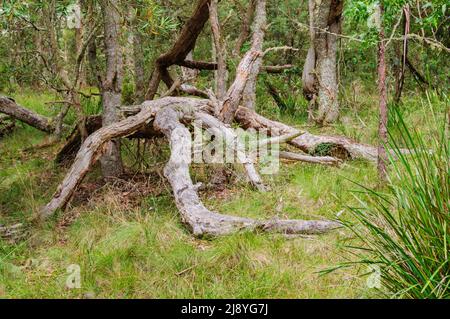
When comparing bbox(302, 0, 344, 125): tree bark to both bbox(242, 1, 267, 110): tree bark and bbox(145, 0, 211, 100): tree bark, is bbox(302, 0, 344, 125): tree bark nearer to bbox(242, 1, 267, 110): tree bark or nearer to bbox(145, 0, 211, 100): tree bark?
bbox(242, 1, 267, 110): tree bark

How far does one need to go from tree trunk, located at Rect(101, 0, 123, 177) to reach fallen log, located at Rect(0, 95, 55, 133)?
1.82m

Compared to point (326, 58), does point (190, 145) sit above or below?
below

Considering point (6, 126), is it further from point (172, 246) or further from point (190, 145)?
point (172, 246)

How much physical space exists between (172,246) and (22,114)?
14.7ft

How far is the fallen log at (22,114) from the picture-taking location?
7.35m

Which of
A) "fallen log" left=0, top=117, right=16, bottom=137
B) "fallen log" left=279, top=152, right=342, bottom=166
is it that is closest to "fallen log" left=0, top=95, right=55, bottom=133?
"fallen log" left=0, top=117, right=16, bottom=137

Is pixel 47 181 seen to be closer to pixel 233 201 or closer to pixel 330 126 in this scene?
pixel 233 201

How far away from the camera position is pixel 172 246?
165 inches

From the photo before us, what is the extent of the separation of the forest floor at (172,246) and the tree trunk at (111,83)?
0.97 ft

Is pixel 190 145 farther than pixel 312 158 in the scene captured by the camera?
No

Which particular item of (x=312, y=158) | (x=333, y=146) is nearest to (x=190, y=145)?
(x=312, y=158)

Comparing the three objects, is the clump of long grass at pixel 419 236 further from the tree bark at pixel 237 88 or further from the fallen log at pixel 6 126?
the fallen log at pixel 6 126

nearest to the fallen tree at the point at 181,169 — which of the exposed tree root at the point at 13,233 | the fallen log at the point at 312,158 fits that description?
the exposed tree root at the point at 13,233

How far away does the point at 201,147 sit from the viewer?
559 centimetres
